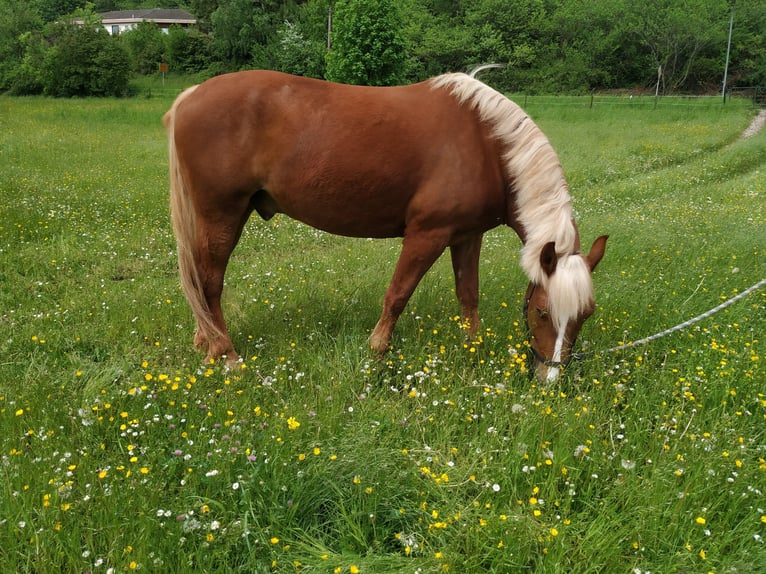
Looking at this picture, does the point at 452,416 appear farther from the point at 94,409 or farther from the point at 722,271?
the point at 722,271

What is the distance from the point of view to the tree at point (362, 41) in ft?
121

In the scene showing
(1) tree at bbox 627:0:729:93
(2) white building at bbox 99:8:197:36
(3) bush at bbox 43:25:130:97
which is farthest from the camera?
(2) white building at bbox 99:8:197:36

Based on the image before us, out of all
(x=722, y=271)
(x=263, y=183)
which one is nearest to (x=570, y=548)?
(x=263, y=183)

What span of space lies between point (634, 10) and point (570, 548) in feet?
242

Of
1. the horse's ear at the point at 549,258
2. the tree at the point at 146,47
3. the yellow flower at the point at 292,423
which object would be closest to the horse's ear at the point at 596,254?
the horse's ear at the point at 549,258

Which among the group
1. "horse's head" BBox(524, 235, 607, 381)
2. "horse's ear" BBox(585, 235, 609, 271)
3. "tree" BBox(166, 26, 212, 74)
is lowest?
"horse's head" BBox(524, 235, 607, 381)

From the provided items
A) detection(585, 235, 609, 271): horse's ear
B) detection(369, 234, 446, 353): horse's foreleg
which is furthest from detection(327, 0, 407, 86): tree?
detection(585, 235, 609, 271): horse's ear

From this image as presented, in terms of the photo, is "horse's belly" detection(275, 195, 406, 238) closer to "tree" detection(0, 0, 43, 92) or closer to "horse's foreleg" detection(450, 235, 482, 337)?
"horse's foreleg" detection(450, 235, 482, 337)

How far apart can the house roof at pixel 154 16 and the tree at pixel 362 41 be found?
57.5 metres

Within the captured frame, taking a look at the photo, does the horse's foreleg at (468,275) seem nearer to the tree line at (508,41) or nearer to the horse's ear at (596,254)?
the horse's ear at (596,254)

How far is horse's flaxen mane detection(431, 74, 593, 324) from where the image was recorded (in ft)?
11.3

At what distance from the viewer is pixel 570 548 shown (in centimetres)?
234

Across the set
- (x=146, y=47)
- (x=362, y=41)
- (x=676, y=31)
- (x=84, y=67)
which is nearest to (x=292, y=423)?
(x=362, y=41)

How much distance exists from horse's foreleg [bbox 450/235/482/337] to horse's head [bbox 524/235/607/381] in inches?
33.7
